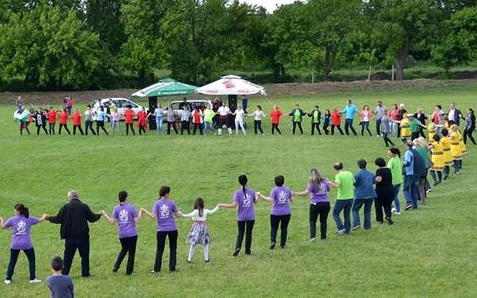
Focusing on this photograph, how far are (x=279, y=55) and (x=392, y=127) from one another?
4321 centimetres

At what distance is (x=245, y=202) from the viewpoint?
50.7 ft

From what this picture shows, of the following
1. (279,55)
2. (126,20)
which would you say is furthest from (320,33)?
(126,20)

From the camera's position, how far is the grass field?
13586mm

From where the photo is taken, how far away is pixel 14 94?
66.9m

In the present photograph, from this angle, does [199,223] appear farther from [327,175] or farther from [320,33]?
[320,33]

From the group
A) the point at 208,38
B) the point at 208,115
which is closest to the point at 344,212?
the point at 208,115

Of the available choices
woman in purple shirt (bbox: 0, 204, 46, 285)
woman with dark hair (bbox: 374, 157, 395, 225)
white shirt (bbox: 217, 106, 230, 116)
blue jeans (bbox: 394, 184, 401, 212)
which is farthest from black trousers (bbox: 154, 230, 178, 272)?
white shirt (bbox: 217, 106, 230, 116)

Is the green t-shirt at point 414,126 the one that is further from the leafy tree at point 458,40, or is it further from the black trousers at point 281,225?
the leafy tree at point 458,40

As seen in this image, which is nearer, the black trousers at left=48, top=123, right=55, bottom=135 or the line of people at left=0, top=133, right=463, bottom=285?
the line of people at left=0, top=133, right=463, bottom=285

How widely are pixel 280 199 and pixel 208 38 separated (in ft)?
198

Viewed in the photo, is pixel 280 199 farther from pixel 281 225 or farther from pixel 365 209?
pixel 365 209

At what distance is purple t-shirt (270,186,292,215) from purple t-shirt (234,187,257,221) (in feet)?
1.53

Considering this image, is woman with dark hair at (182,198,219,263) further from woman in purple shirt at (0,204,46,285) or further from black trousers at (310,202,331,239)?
woman in purple shirt at (0,204,46,285)

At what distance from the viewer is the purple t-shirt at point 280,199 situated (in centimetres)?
1573
